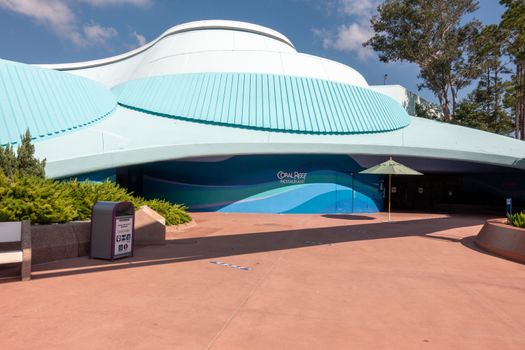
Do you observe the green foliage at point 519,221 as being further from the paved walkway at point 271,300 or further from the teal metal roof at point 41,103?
the teal metal roof at point 41,103

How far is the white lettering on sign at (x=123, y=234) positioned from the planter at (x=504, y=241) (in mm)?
8739

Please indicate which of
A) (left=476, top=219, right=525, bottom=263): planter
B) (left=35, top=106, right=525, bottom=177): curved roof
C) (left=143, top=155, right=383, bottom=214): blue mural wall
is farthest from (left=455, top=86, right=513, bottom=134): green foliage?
(left=476, top=219, right=525, bottom=263): planter

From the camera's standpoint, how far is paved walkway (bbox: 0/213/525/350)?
431cm

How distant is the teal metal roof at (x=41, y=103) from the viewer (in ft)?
44.6

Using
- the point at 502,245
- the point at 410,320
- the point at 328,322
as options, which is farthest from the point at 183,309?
the point at 502,245

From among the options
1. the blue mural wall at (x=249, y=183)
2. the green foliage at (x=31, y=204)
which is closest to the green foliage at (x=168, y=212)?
the green foliage at (x=31, y=204)

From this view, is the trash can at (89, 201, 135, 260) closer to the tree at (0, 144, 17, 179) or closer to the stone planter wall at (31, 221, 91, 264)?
the stone planter wall at (31, 221, 91, 264)

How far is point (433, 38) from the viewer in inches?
1483

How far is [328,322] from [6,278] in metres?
5.37

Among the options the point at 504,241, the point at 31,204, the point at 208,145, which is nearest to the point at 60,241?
the point at 31,204

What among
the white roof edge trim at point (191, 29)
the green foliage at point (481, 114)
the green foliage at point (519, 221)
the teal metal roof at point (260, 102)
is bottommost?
the green foliage at point (519, 221)

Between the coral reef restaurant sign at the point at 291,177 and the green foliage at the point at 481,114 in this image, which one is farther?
the green foliage at the point at 481,114

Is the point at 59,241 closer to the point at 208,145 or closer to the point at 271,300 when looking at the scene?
the point at 271,300

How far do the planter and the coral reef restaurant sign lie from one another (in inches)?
387
